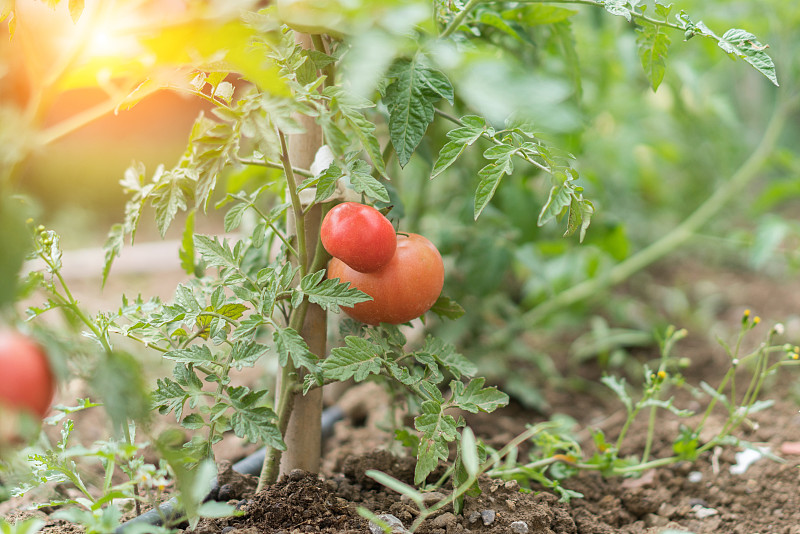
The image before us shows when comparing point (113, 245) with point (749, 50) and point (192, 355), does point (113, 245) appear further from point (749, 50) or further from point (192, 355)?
point (749, 50)

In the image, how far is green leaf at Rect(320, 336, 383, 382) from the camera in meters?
0.82

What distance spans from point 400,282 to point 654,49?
475 mm

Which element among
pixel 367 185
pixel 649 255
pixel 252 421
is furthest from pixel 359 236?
pixel 649 255

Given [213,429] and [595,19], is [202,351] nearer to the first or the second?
[213,429]

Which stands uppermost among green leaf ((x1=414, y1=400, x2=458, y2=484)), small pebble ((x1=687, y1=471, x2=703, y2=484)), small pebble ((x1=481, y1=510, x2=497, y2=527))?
green leaf ((x1=414, y1=400, x2=458, y2=484))

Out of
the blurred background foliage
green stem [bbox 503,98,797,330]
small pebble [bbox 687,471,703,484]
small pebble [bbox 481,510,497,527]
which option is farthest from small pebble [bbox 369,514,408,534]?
green stem [bbox 503,98,797,330]

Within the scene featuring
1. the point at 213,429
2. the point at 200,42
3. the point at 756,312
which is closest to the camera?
the point at 200,42

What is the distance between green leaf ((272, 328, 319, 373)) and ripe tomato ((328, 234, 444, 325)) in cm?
10

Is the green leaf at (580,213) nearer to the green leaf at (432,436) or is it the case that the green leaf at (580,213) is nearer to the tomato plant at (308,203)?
the tomato plant at (308,203)

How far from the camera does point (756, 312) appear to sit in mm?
2312

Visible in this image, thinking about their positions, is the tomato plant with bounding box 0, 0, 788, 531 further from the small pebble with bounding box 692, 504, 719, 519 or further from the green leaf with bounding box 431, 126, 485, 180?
the small pebble with bounding box 692, 504, 719, 519

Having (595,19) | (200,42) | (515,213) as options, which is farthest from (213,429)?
(595,19)

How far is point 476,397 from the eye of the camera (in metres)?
0.87

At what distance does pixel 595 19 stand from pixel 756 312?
52.7 inches
